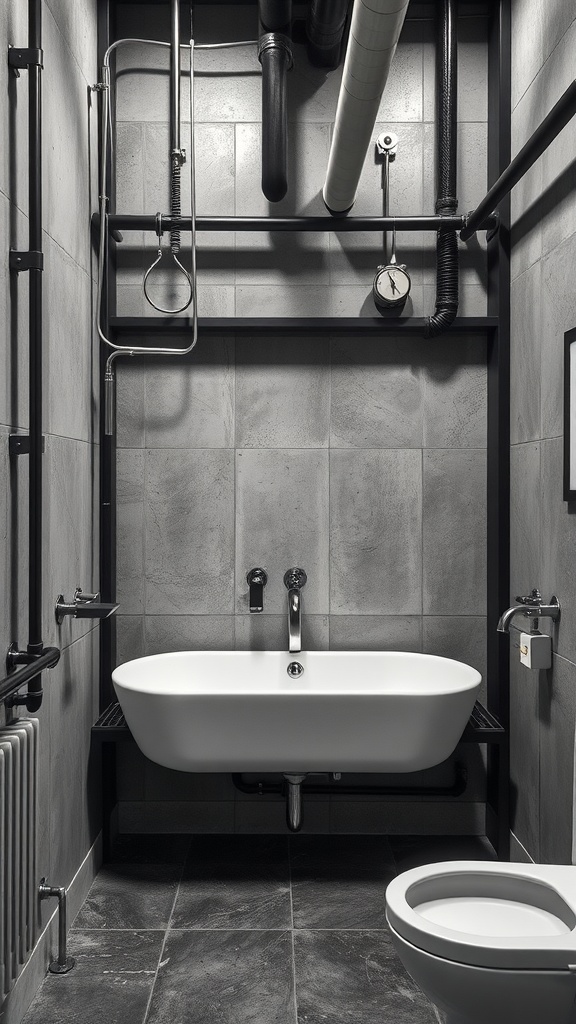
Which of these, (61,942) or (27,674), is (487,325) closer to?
(27,674)

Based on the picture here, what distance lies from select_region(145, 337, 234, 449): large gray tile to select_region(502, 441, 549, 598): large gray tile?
3.52 feet

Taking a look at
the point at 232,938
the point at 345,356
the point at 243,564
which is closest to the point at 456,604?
the point at 243,564

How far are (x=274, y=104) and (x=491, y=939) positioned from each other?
2.52m

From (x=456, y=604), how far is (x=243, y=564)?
0.84 m

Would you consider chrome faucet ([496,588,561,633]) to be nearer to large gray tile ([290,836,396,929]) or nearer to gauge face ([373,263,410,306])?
large gray tile ([290,836,396,929])

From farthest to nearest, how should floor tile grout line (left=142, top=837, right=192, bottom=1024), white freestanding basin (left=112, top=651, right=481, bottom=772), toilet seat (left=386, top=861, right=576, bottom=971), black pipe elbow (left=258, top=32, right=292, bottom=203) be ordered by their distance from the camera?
black pipe elbow (left=258, top=32, right=292, bottom=203) → white freestanding basin (left=112, top=651, right=481, bottom=772) → floor tile grout line (left=142, top=837, right=192, bottom=1024) → toilet seat (left=386, top=861, right=576, bottom=971)

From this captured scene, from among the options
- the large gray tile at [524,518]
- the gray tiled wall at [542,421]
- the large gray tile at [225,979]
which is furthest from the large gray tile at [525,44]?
the large gray tile at [225,979]

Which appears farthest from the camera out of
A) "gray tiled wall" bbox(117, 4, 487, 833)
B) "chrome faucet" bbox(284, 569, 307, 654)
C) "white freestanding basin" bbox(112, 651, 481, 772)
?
"gray tiled wall" bbox(117, 4, 487, 833)

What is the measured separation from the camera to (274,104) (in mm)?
2557

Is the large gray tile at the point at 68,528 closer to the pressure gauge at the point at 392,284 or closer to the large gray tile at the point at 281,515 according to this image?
the large gray tile at the point at 281,515

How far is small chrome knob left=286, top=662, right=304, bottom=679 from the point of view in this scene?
2758 millimetres

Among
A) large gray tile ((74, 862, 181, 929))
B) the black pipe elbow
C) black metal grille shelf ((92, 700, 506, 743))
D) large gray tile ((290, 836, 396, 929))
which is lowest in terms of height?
large gray tile ((74, 862, 181, 929))

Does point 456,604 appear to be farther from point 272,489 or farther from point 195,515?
point 195,515

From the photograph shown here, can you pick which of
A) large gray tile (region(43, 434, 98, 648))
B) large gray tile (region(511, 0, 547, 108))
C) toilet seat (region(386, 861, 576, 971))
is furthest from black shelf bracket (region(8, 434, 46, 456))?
large gray tile (region(511, 0, 547, 108))
